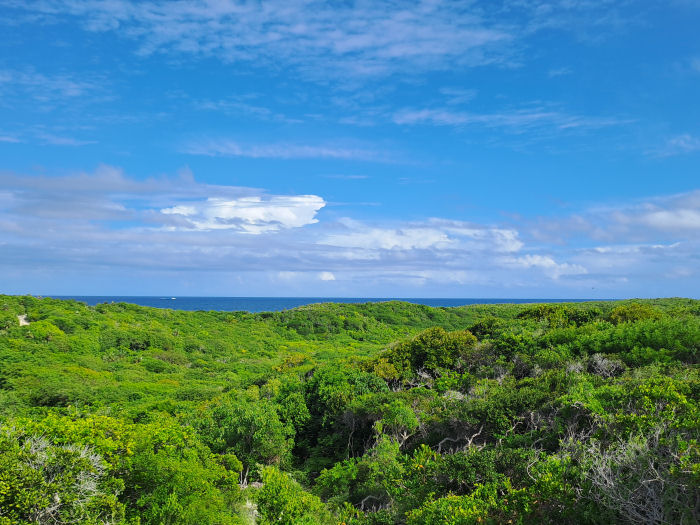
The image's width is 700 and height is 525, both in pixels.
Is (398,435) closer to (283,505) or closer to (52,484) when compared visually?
(283,505)

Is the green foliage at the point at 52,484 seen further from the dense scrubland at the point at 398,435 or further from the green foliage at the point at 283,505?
the green foliage at the point at 283,505

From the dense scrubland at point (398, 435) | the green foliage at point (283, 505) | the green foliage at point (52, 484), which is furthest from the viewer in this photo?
the green foliage at point (283, 505)

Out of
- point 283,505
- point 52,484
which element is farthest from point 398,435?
point 52,484

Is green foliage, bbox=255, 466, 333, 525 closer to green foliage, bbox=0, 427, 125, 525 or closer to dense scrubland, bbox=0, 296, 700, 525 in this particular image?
dense scrubland, bbox=0, 296, 700, 525

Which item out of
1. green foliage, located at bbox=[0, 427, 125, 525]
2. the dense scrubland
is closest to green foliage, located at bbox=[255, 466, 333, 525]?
the dense scrubland

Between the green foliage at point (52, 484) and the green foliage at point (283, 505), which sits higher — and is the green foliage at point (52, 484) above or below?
above

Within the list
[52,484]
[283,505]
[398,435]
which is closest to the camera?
[52,484]

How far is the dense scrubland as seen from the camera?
9.32 m

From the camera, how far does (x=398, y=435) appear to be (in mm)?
19062

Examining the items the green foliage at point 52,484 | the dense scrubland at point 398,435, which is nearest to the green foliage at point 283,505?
the dense scrubland at point 398,435

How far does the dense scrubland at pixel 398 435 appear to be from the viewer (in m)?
9.32

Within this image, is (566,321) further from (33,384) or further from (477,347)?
(33,384)

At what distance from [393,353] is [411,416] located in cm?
1126

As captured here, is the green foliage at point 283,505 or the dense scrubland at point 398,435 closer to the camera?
the dense scrubland at point 398,435
